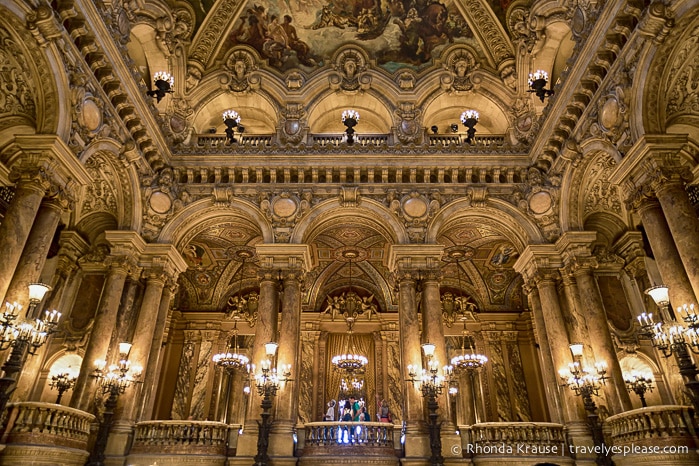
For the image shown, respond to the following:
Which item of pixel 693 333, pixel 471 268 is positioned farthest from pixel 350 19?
pixel 693 333

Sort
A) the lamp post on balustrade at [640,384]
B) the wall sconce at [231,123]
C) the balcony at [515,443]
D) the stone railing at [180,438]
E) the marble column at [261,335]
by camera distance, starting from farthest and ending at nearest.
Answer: the wall sconce at [231,123] < the lamp post on balustrade at [640,384] < the marble column at [261,335] < the stone railing at [180,438] < the balcony at [515,443]

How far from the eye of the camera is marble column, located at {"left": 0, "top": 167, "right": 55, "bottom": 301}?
8.92m

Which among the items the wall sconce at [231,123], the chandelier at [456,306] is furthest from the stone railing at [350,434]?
the chandelier at [456,306]

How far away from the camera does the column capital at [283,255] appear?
545 inches

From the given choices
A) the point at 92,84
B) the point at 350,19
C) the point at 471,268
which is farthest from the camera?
the point at 471,268

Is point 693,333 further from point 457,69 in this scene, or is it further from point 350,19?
point 350,19

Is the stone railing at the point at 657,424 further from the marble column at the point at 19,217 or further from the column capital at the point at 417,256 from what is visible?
the marble column at the point at 19,217

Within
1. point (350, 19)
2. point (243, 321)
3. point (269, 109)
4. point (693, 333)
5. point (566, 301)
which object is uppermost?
point (350, 19)

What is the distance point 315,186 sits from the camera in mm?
14945

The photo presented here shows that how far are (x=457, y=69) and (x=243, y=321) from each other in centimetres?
1299

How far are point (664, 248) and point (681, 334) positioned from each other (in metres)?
2.27

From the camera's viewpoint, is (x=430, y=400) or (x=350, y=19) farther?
(x=350, y=19)

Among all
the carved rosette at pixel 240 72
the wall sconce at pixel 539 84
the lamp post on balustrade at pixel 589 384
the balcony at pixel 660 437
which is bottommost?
the balcony at pixel 660 437

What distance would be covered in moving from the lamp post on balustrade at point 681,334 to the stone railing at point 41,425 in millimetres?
11159
